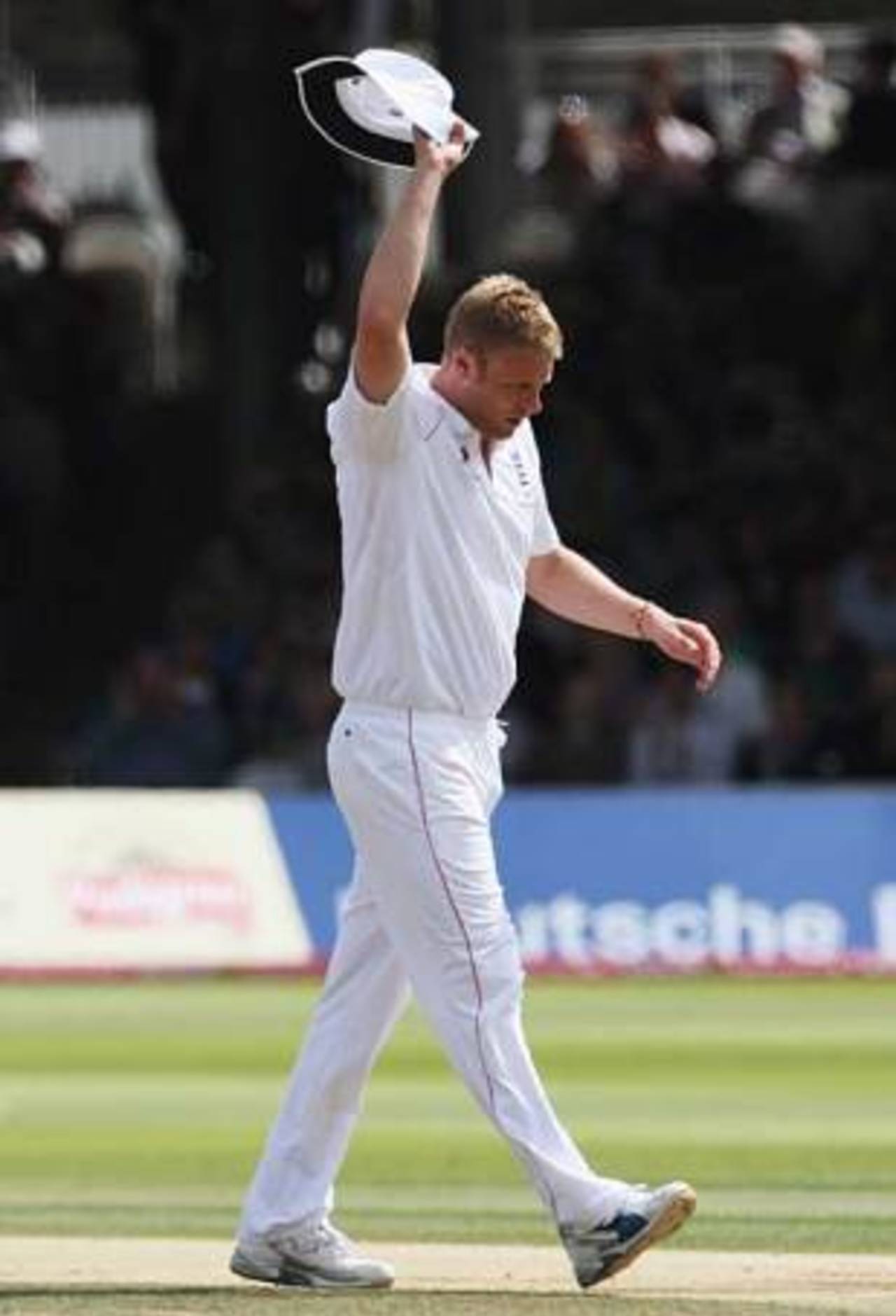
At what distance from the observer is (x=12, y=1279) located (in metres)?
8.90

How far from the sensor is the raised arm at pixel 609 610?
8.95 meters

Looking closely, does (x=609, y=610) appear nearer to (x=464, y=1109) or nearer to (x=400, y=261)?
(x=400, y=261)

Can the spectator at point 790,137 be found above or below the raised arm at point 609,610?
below

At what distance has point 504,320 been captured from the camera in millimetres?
8430

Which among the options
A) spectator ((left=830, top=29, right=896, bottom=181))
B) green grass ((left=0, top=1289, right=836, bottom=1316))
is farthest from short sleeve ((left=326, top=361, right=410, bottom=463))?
spectator ((left=830, top=29, right=896, bottom=181))

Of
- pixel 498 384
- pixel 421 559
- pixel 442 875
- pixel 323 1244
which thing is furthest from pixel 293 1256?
pixel 498 384

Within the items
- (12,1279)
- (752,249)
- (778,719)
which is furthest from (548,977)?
(12,1279)

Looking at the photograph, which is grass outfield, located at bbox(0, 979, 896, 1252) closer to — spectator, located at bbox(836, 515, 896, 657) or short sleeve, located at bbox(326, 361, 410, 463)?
short sleeve, located at bbox(326, 361, 410, 463)

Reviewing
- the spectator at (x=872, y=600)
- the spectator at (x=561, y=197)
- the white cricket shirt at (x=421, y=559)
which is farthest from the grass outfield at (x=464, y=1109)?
the spectator at (x=561, y=197)

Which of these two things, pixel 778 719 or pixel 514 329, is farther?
pixel 778 719

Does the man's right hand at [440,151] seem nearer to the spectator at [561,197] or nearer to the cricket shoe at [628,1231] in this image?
the cricket shoe at [628,1231]

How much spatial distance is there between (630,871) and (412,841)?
11.4m

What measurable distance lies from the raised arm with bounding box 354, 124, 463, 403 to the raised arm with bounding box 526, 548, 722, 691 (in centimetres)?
80

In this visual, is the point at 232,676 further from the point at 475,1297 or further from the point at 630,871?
the point at 475,1297
